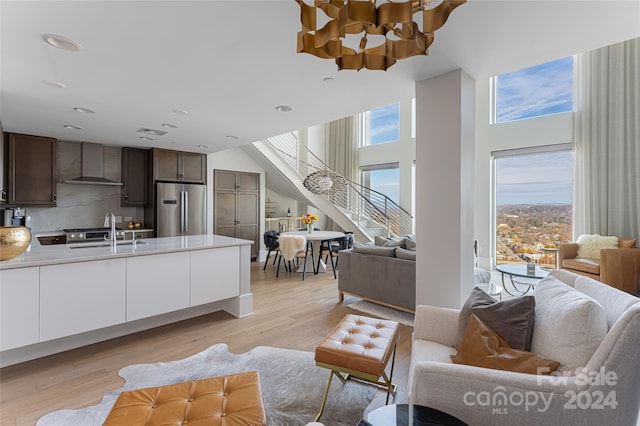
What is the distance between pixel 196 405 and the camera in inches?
49.8

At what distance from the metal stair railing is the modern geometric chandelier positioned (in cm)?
540

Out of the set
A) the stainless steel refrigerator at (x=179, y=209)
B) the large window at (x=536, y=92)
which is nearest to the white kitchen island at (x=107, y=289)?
the stainless steel refrigerator at (x=179, y=209)

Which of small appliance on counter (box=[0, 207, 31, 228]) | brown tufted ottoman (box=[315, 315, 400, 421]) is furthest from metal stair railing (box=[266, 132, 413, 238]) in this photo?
brown tufted ottoman (box=[315, 315, 400, 421])

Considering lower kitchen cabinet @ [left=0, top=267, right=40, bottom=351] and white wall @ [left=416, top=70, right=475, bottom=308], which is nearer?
lower kitchen cabinet @ [left=0, top=267, right=40, bottom=351]

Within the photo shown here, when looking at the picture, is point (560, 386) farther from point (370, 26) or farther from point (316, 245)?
point (316, 245)

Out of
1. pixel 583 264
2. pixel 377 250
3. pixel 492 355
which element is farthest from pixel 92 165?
pixel 583 264

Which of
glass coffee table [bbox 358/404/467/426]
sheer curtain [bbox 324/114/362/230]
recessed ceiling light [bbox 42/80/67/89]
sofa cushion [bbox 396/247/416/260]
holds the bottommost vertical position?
glass coffee table [bbox 358/404/467/426]

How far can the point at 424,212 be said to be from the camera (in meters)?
2.66

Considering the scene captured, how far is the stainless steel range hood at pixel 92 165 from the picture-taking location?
5.02 meters

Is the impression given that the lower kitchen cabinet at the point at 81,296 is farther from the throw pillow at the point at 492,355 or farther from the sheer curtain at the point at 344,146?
the sheer curtain at the point at 344,146

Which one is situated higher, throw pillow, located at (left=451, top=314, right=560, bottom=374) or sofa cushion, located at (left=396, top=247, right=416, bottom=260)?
sofa cushion, located at (left=396, top=247, right=416, bottom=260)

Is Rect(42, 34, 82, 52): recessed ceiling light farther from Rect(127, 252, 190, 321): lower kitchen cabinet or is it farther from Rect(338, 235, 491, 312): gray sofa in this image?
Rect(338, 235, 491, 312): gray sofa

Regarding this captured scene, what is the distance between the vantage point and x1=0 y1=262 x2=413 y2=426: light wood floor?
202 cm

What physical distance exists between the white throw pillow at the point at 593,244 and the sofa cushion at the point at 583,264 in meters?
0.10
